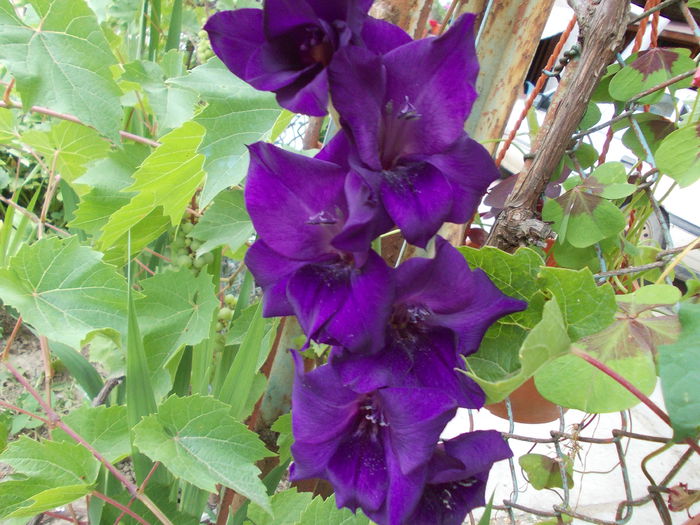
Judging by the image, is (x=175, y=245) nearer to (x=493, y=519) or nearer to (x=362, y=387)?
(x=362, y=387)

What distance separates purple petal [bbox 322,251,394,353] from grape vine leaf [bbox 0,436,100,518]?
0.42 metres

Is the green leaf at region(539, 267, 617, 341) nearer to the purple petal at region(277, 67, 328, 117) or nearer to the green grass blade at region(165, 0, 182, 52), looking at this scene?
the purple petal at region(277, 67, 328, 117)

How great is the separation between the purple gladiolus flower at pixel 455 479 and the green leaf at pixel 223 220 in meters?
0.44

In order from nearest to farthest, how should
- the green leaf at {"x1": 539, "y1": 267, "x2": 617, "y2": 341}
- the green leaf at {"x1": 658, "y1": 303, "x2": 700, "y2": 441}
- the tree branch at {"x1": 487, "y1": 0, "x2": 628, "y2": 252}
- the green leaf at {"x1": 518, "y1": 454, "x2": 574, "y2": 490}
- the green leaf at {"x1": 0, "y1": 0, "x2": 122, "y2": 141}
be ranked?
the green leaf at {"x1": 658, "y1": 303, "x2": 700, "y2": 441} < the green leaf at {"x1": 539, "y1": 267, "x2": 617, "y2": 341} < the tree branch at {"x1": 487, "y1": 0, "x2": 628, "y2": 252} < the green leaf at {"x1": 0, "y1": 0, "x2": 122, "y2": 141} < the green leaf at {"x1": 518, "y1": 454, "x2": 574, "y2": 490}

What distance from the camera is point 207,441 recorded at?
Answer: 22.4 inches

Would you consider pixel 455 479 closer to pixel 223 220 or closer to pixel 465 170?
pixel 465 170

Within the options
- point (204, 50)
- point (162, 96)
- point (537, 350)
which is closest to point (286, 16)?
point (537, 350)

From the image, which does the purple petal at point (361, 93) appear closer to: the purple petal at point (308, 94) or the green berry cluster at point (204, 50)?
the purple petal at point (308, 94)

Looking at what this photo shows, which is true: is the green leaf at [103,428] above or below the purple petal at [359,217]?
below

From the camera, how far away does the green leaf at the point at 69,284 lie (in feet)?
2.02

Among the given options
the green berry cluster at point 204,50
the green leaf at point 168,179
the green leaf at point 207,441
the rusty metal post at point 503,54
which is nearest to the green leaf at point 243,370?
the green leaf at point 207,441

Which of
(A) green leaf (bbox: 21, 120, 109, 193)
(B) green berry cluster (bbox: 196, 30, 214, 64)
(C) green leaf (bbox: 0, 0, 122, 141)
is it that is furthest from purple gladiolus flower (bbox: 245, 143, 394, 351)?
(B) green berry cluster (bbox: 196, 30, 214, 64)

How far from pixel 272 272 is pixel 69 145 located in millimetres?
685

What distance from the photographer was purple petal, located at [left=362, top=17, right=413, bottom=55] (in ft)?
1.02
